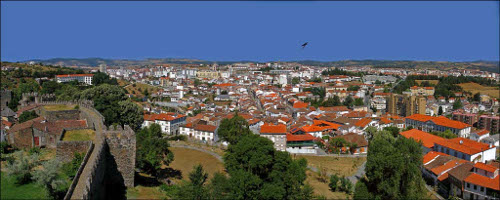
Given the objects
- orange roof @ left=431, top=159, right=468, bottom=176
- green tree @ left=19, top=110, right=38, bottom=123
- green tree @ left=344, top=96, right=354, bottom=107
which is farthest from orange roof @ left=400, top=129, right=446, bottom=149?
green tree @ left=19, top=110, right=38, bottom=123

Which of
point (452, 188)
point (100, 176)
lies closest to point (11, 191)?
point (100, 176)

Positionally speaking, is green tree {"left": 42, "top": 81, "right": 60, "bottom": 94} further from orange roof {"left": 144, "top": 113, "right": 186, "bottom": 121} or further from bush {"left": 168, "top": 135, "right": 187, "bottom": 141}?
bush {"left": 168, "top": 135, "right": 187, "bottom": 141}

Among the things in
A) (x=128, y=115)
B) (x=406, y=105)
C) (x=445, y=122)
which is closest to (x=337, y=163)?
(x=128, y=115)

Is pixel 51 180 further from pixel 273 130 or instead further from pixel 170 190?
pixel 273 130

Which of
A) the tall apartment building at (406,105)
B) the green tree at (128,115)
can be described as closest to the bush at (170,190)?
the green tree at (128,115)

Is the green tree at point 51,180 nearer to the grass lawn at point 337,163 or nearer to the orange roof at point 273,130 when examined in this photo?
the grass lawn at point 337,163

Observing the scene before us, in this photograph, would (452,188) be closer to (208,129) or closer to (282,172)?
(282,172)

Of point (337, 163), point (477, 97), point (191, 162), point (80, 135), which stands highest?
point (477, 97)
